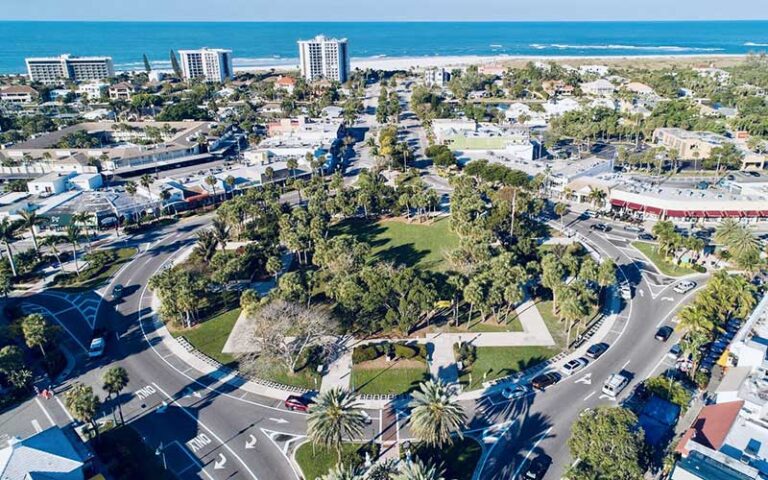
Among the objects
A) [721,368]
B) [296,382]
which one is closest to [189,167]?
[296,382]

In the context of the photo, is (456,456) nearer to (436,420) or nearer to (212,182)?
(436,420)

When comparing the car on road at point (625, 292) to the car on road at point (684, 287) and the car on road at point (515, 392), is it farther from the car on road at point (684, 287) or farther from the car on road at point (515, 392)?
the car on road at point (515, 392)

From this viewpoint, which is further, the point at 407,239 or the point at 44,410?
the point at 407,239

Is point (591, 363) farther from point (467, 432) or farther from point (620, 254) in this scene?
point (620, 254)

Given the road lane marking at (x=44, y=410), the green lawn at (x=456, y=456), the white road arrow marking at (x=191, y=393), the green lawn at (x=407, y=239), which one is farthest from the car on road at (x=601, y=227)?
the road lane marking at (x=44, y=410)

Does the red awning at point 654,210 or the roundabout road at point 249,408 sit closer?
the roundabout road at point 249,408

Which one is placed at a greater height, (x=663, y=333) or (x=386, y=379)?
(x=663, y=333)

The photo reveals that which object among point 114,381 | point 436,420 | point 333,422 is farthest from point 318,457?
point 114,381

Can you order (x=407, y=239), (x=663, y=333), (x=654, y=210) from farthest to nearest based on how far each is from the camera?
(x=654, y=210)
(x=407, y=239)
(x=663, y=333)
